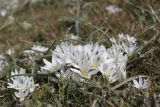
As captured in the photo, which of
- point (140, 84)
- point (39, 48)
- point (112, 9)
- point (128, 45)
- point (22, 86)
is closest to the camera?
point (140, 84)

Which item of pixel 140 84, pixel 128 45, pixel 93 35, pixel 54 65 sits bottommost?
pixel 140 84

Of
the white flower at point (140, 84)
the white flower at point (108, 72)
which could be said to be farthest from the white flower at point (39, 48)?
the white flower at point (140, 84)

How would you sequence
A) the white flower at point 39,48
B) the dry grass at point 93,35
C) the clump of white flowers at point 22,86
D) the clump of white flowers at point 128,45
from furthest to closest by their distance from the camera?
the white flower at point 39,48 → the clump of white flowers at point 128,45 → the clump of white flowers at point 22,86 → the dry grass at point 93,35

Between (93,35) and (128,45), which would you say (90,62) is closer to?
(128,45)

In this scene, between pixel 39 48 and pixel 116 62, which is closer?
pixel 116 62

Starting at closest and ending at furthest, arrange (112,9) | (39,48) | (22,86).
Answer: (22,86) → (39,48) → (112,9)

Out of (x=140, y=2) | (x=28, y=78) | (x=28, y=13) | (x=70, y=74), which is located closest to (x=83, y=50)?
(x=70, y=74)

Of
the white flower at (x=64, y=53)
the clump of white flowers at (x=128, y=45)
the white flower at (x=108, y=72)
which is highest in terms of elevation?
the clump of white flowers at (x=128, y=45)

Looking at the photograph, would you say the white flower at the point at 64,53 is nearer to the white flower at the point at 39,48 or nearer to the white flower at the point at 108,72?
the white flower at the point at 108,72

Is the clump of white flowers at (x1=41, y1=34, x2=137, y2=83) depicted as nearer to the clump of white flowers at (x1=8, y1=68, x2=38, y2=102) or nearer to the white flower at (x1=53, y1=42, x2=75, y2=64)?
the white flower at (x1=53, y1=42, x2=75, y2=64)

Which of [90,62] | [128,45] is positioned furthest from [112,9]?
[90,62]
